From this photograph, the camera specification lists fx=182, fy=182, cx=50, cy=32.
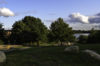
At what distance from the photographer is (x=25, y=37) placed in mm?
58062

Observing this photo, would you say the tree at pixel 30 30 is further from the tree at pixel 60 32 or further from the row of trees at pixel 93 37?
the row of trees at pixel 93 37

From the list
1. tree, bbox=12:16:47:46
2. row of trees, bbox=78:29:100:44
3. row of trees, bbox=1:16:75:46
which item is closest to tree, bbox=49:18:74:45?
row of trees, bbox=1:16:75:46

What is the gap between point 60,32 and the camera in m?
44.8

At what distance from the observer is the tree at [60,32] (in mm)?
44750

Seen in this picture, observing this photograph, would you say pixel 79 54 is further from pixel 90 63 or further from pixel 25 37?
pixel 25 37

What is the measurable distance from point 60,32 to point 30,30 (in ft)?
58.7

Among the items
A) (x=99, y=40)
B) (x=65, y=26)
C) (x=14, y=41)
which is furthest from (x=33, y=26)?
(x=99, y=40)

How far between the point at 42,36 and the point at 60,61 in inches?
1721

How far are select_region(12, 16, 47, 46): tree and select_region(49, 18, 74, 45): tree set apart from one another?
9727 millimetres

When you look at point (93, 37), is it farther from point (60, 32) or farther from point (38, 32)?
point (38, 32)

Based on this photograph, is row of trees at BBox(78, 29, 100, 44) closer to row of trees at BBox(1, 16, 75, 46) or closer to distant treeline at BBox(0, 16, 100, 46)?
distant treeline at BBox(0, 16, 100, 46)

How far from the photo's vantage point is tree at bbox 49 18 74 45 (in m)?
44.8

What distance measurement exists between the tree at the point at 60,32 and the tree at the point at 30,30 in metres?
9.73

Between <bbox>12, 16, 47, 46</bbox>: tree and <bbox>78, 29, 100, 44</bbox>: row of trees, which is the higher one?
<bbox>12, 16, 47, 46</bbox>: tree
